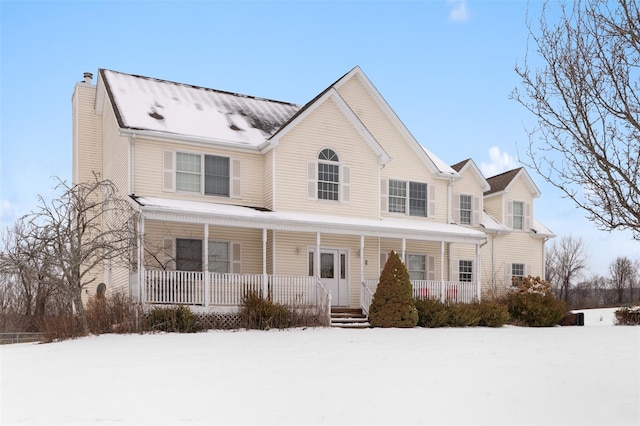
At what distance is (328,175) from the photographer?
2270cm

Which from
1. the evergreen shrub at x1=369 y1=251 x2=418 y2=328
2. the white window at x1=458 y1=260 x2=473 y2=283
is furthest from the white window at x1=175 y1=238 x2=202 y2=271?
the white window at x1=458 y1=260 x2=473 y2=283

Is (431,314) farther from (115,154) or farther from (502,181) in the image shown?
(502,181)

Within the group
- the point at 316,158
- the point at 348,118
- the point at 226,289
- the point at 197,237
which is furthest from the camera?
the point at 348,118

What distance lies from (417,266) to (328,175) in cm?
571

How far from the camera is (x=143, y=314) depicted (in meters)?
16.7

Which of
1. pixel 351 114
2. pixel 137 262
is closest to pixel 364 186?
pixel 351 114

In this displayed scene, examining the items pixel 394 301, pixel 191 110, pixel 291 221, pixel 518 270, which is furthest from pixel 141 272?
pixel 518 270

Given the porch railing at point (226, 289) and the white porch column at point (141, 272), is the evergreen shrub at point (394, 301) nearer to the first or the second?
the porch railing at point (226, 289)

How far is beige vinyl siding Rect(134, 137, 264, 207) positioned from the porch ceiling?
53 centimetres

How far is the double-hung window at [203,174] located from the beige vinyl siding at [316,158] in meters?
1.84

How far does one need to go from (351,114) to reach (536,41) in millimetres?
14260

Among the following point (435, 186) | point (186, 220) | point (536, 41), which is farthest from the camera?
point (435, 186)

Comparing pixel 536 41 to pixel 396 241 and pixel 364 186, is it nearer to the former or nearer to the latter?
pixel 364 186

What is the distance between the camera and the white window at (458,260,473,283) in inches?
1080
